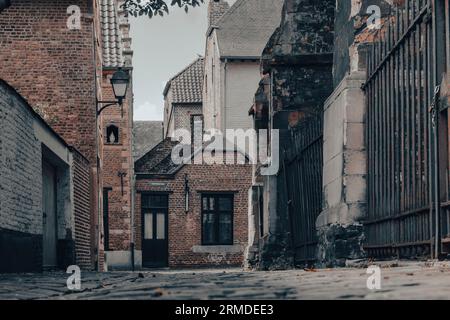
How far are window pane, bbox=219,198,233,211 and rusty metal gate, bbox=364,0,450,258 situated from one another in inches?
1194

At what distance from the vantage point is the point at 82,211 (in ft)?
70.6

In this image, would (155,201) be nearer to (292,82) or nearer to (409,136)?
(292,82)

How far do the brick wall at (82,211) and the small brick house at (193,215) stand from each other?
633 inches

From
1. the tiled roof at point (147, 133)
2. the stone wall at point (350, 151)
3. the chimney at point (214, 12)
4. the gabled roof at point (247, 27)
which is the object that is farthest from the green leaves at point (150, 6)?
the tiled roof at point (147, 133)

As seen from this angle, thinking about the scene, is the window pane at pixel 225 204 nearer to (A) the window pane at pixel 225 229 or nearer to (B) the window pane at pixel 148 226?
(A) the window pane at pixel 225 229

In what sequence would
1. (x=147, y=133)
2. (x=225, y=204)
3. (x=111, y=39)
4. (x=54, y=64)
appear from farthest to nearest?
(x=147, y=133) → (x=225, y=204) → (x=111, y=39) → (x=54, y=64)

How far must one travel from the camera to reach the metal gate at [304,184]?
42.2 ft

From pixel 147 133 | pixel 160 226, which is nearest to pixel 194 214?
pixel 160 226

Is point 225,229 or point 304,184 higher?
point 304,184

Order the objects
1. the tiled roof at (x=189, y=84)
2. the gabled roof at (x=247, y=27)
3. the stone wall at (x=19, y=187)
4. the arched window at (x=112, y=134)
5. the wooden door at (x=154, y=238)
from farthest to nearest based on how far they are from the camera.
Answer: the tiled roof at (x=189, y=84)
the gabled roof at (x=247, y=27)
the wooden door at (x=154, y=238)
the arched window at (x=112, y=134)
the stone wall at (x=19, y=187)

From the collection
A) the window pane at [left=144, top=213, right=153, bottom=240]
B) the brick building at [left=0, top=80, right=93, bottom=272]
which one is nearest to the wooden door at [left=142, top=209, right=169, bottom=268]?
the window pane at [left=144, top=213, right=153, bottom=240]

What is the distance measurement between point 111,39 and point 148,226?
11380 mm

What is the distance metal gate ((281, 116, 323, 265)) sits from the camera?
42.2 feet
